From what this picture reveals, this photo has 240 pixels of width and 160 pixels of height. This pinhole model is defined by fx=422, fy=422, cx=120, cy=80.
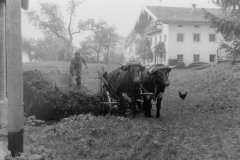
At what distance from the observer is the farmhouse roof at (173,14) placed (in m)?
43.5

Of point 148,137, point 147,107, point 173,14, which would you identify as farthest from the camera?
point 173,14

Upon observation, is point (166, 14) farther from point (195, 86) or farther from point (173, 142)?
point (173, 142)

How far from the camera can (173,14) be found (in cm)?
4512

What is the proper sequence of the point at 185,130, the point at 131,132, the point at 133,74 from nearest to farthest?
the point at 131,132 → the point at 185,130 → the point at 133,74

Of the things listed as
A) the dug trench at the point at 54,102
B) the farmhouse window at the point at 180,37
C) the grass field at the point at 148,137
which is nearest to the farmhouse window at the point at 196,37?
the farmhouse window at the point at 180,37

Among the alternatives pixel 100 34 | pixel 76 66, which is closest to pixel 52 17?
pixel 100 34

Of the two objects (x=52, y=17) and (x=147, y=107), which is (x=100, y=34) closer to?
(x=52, y=17)

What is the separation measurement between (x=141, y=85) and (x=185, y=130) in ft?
9.03

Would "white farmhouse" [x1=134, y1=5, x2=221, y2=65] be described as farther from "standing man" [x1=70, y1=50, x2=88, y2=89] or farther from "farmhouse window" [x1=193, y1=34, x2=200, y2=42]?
"standing man" [x1=70, y1=50, x2=88, y2=89]

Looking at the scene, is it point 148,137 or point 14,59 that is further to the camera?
point 148,137

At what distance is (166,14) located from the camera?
44.6 metres

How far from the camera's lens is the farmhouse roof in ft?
143

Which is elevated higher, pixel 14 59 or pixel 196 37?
pixel 196 37

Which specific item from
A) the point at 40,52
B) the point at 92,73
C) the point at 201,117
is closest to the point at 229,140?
the point at 201,117
